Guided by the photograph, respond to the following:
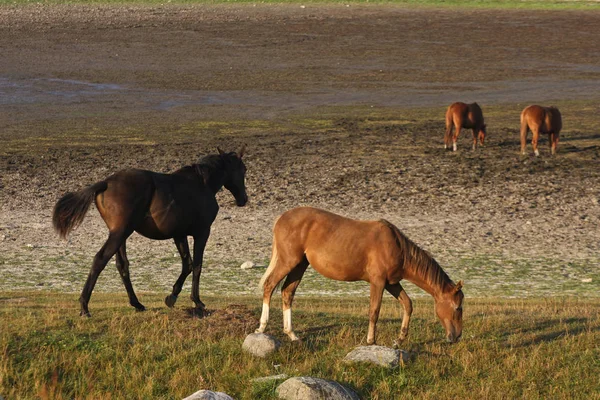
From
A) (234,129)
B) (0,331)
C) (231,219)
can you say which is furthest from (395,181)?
(0,331)

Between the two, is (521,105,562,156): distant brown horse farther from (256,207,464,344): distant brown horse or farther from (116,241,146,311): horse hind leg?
(256,207,464,344): distant brown horse

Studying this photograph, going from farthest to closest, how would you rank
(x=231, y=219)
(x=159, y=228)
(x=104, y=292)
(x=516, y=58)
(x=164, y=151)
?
(x=516, y=58)
(x=164, y=151)
(x=231, y=219)
(x=104, y=292)
(x=159, y=228)

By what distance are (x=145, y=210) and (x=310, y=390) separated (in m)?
3.78

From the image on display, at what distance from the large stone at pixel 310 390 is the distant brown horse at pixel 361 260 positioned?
1287 mm

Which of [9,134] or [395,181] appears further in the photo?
[9,134]

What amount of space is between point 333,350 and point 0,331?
3.67m

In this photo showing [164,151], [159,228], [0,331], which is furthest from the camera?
[164,151]

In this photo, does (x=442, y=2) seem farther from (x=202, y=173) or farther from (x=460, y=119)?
(x=202, y=173)

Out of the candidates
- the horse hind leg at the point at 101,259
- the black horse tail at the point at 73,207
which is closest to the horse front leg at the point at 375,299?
the horse hind leg at the point at 101,259

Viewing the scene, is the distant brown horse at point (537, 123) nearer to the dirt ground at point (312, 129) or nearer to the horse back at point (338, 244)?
the dirt ground at point (312, 129)

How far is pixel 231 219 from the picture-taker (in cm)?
2191

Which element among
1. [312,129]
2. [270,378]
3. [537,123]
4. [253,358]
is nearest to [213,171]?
[253,358]

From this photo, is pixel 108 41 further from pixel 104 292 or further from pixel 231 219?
pixel 104 292

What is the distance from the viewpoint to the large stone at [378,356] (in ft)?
34.5
